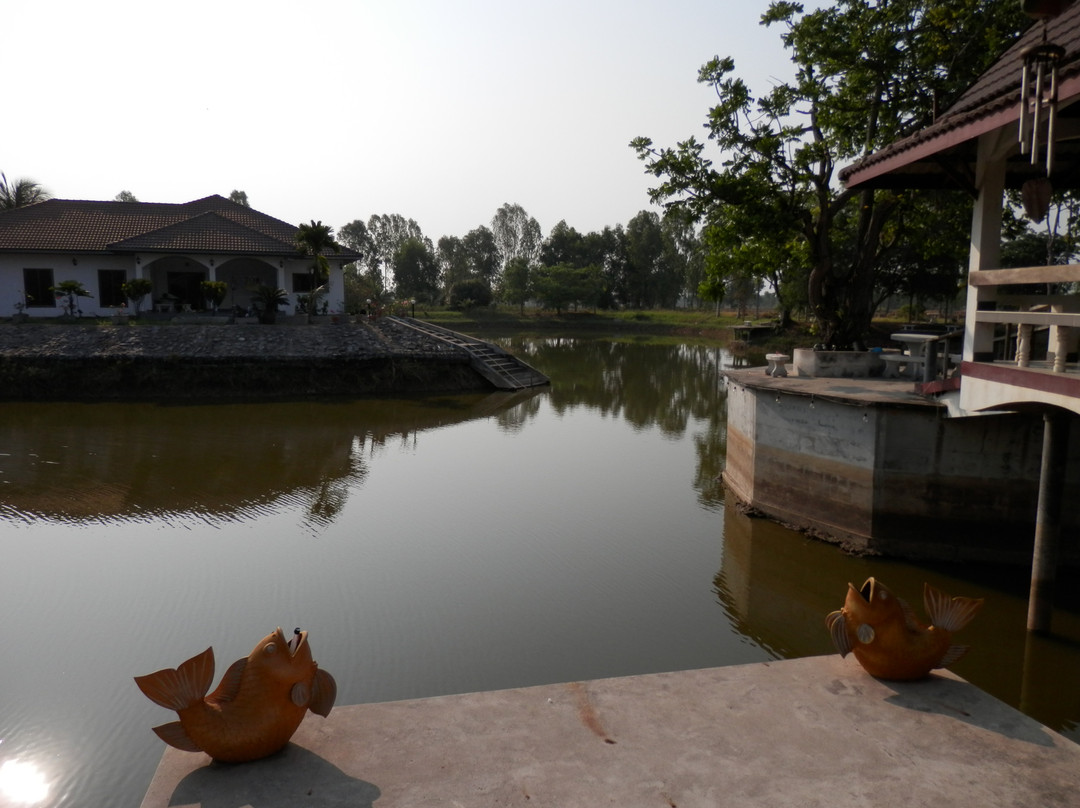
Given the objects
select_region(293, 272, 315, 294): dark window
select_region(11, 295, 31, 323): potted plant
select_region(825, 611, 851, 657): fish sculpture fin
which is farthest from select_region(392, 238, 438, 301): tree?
select_region(825, 611, 851, 657): fish sculpture fin

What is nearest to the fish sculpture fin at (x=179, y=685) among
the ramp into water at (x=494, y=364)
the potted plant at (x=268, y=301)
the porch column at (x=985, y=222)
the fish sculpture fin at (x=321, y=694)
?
the fish sculpture fin at (x=321, y=694)

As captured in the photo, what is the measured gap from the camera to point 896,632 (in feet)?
17.2

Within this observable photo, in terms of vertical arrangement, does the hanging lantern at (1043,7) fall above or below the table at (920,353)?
above

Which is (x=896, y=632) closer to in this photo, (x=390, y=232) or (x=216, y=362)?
(x=216, y=362)

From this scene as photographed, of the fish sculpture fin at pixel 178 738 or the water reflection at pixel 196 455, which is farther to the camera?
the water reflection at pixel 196 455

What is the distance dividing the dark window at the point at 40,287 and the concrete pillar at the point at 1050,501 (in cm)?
2835

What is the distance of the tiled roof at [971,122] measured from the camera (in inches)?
244

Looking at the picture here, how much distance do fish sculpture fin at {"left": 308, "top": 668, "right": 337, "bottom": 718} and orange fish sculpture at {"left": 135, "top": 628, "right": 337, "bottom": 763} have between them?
42 mm

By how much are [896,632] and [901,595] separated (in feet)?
11.9

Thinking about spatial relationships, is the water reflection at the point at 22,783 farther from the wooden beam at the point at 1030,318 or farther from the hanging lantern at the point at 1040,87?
the wooden beam at the point at 1030,318

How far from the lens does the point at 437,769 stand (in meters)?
4.29

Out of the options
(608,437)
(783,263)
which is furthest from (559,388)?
(783,263)

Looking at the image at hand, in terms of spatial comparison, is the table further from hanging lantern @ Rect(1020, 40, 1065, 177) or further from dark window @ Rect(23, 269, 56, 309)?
dark window @ Rect(23, 269, 56, 309)

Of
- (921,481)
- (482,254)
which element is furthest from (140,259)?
(482,254)
